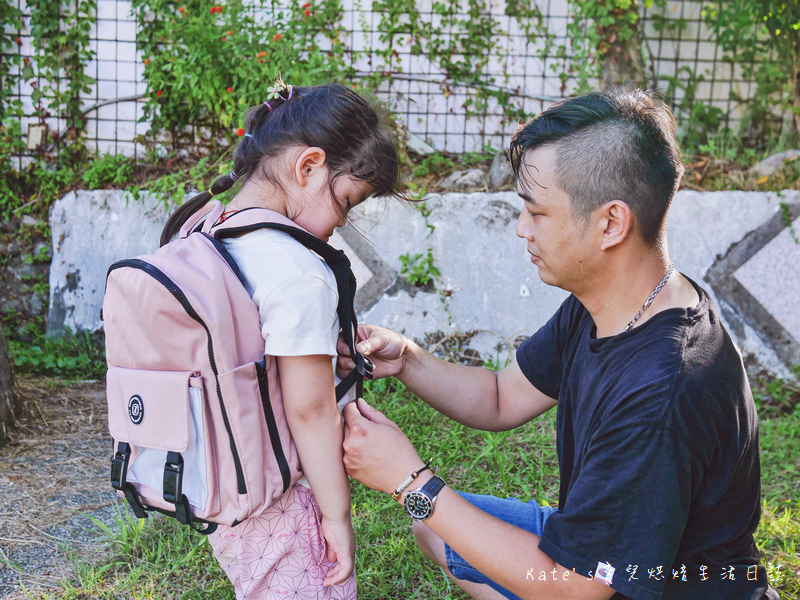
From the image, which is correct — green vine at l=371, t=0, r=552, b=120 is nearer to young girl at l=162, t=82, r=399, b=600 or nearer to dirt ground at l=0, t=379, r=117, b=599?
dirt ground at l=0, t=379, r=117, b=599

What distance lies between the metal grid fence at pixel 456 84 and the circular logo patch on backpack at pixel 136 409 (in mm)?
3559

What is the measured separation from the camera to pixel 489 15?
4.65m

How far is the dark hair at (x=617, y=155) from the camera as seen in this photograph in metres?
1.51

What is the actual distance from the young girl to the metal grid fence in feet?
10.1

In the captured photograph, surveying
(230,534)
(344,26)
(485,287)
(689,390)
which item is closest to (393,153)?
(689,390)

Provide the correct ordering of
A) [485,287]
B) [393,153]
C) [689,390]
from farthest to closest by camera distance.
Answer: [485,287] < [393,153] < [689,390]

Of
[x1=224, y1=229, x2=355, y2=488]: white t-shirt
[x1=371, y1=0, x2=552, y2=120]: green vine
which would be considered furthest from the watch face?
[x1=371, y1=0, x2=552, y2=120]: green vine

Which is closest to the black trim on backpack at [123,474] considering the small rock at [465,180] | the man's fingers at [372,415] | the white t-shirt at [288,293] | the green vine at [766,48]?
the white t-shirt at [288,293]

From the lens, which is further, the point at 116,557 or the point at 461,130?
the point at 461,130

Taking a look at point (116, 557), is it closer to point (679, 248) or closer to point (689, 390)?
point (689, 390)

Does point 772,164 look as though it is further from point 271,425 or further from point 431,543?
point 271,425

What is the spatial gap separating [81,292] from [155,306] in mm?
3358

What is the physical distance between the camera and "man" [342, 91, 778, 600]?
4.32 ft

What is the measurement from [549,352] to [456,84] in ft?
10.5
